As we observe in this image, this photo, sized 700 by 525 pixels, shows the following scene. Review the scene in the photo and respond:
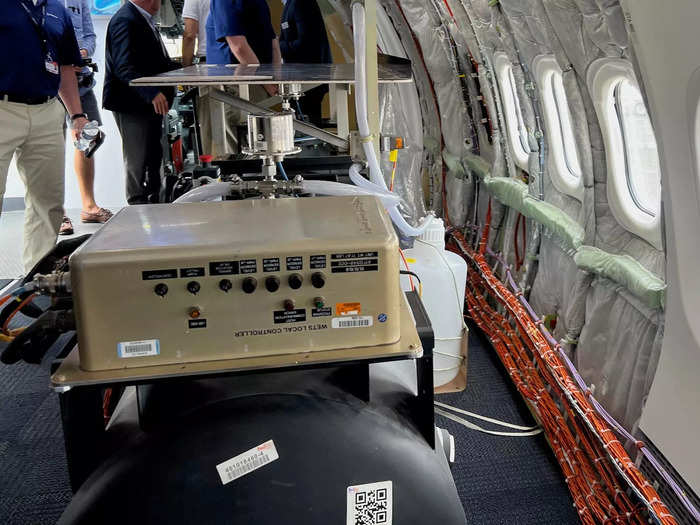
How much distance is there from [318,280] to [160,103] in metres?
3.92

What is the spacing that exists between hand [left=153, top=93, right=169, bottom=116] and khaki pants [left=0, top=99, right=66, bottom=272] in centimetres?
81


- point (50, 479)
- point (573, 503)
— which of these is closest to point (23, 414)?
point (50, 479)

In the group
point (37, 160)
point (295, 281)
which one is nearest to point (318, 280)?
point (295, 281)

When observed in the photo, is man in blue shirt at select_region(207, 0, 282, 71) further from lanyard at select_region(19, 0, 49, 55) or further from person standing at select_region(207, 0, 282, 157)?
lanyard at select_region(19, 0, 49, 55)

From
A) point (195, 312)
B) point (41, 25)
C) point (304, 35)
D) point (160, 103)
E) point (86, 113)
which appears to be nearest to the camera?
point (195, 312)

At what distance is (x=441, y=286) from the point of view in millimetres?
3314

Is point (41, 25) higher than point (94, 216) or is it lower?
higher

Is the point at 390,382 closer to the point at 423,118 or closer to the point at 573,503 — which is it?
the point at 573,503

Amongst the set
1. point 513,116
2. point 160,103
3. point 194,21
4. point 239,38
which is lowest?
point 513,116

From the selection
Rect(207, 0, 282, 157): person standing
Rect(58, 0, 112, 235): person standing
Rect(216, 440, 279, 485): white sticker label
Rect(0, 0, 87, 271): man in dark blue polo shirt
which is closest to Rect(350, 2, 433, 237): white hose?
Rect(216, 440, 279, 485): white sticker label

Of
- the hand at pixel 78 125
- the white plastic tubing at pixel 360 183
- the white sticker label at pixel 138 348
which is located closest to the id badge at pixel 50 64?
the hand at pixel 78 125

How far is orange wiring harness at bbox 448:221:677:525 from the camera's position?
2.26 meters

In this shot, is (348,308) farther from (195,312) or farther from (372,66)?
(372,66)

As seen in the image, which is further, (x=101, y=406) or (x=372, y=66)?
(x=372, y=66)
